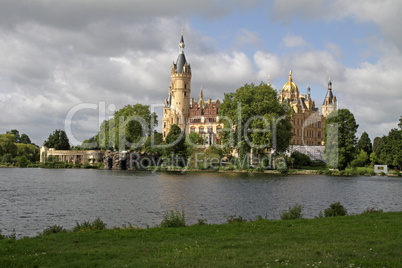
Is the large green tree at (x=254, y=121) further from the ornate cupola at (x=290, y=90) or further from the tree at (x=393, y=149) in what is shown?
the ornate cupola at (x=290, y=90)

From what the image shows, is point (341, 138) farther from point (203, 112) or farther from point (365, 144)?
point (203, 112)

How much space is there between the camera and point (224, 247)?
36.8 ft

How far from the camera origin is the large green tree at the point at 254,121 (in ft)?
223

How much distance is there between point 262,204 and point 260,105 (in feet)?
144

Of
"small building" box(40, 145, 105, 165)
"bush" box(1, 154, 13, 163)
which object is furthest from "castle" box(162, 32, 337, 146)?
"bush" box(1, 154, 13, 163)

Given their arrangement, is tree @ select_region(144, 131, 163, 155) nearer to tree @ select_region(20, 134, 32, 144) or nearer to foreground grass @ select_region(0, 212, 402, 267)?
tree @ select_region(20, 134, 32, 144)

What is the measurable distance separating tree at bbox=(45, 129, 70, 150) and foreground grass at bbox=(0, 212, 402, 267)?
103 m

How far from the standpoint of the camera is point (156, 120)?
9588cm

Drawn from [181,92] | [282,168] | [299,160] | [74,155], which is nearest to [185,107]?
[181,92]

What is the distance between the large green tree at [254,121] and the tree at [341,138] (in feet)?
23.1

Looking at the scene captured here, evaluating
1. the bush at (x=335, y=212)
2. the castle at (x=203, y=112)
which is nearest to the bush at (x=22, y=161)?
the castle at (x=203, y=112)

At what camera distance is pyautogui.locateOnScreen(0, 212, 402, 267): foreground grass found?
955cm

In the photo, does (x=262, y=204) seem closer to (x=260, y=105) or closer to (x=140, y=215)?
(x=140, y=215)

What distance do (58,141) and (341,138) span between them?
7464cm
